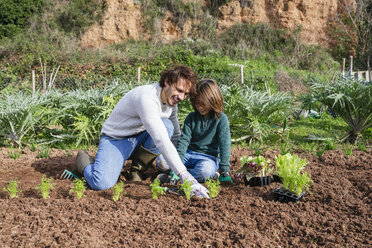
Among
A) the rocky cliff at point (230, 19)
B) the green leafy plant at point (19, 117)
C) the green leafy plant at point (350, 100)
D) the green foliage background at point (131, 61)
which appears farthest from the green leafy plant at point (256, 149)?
the rocky cliff at point (230, 19)

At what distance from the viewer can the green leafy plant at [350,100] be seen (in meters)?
4.07

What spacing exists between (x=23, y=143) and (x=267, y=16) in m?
17.3

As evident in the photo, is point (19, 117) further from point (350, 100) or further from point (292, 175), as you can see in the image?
point (350, 100)

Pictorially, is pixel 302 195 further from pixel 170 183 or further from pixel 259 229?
pixel 170 183

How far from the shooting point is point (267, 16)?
1898 centimetres

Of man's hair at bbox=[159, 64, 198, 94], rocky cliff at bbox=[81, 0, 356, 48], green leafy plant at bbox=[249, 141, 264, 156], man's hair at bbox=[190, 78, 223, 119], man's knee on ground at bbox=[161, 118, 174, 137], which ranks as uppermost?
rocky cliff at bbox=[81, 0, 356, 48]

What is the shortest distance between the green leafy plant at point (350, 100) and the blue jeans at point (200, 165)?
1.88m

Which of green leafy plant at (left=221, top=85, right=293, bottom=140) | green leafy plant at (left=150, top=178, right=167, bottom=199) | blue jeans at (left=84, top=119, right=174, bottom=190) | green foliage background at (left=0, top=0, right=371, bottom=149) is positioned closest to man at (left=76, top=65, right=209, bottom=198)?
blue jeans at (left=84, top=119, right=174, bottom=190)

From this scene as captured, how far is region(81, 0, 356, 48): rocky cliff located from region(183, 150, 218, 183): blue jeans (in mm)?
14774

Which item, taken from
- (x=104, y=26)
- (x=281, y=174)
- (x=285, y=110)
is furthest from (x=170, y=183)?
(x=104, y=26)

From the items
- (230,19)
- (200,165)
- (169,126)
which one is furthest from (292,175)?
(230,19)

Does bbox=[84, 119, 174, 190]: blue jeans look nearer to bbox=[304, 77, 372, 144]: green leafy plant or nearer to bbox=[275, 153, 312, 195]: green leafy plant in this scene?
bbox=[275, 153, 312, 195]: green leafy plant

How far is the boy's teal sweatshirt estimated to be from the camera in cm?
294

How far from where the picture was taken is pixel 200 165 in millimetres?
2953
